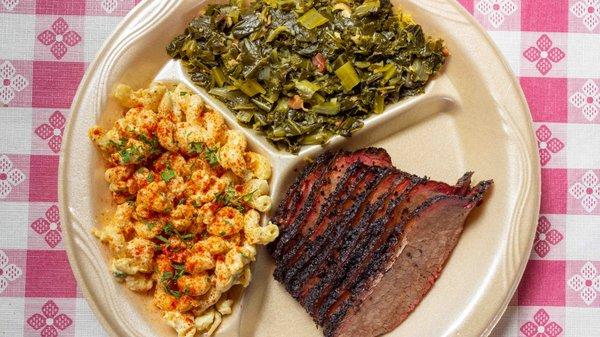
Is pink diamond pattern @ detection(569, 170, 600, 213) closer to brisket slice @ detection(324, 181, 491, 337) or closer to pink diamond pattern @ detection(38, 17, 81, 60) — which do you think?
brisket slice @ detection(324, 181, 491, 337)

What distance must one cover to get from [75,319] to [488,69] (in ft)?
10.1

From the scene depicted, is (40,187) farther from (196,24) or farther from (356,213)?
(356,213)

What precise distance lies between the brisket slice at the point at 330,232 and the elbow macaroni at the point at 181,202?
0.26 meters

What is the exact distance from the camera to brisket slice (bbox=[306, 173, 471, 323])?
156 inches

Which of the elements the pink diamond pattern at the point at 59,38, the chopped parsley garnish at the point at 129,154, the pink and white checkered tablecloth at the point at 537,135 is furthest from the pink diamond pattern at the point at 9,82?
the chopped parsley garnish at the point at 129,154

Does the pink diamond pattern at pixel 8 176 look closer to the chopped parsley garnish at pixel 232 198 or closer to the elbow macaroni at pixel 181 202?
the elbow macaroni at pixel 181 202

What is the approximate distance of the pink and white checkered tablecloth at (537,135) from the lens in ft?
14.6

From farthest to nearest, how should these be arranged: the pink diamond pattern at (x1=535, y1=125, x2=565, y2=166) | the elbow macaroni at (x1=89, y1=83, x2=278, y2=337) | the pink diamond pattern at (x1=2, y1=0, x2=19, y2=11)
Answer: the pink diamond pattern at (x1=535, y1=125, x2=565, y2=166)
the pink diamond pattern at (x1=2, y1=0, x2=19, y2=11)
the elbow macaroni at (x1=89, y1=83, x2=278, y2=337)

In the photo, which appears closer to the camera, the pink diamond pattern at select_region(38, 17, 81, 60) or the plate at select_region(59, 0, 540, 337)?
the plate at select_region(59, 0, 540, 337)

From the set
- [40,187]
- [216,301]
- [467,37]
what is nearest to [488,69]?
[467,37]

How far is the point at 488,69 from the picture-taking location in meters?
4.14

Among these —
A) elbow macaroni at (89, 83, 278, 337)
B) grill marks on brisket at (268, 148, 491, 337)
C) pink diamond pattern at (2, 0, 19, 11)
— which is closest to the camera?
elbow macaroni at (89, 83, 278, 337)

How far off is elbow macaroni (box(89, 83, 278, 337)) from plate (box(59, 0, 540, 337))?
0.11 m

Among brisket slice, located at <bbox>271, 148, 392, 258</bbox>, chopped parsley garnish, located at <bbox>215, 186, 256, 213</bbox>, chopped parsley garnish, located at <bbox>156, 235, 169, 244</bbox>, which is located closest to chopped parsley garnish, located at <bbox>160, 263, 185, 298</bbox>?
chopped parsley garnish, located at <bbox>156, 235, 169, 244</bbox>
